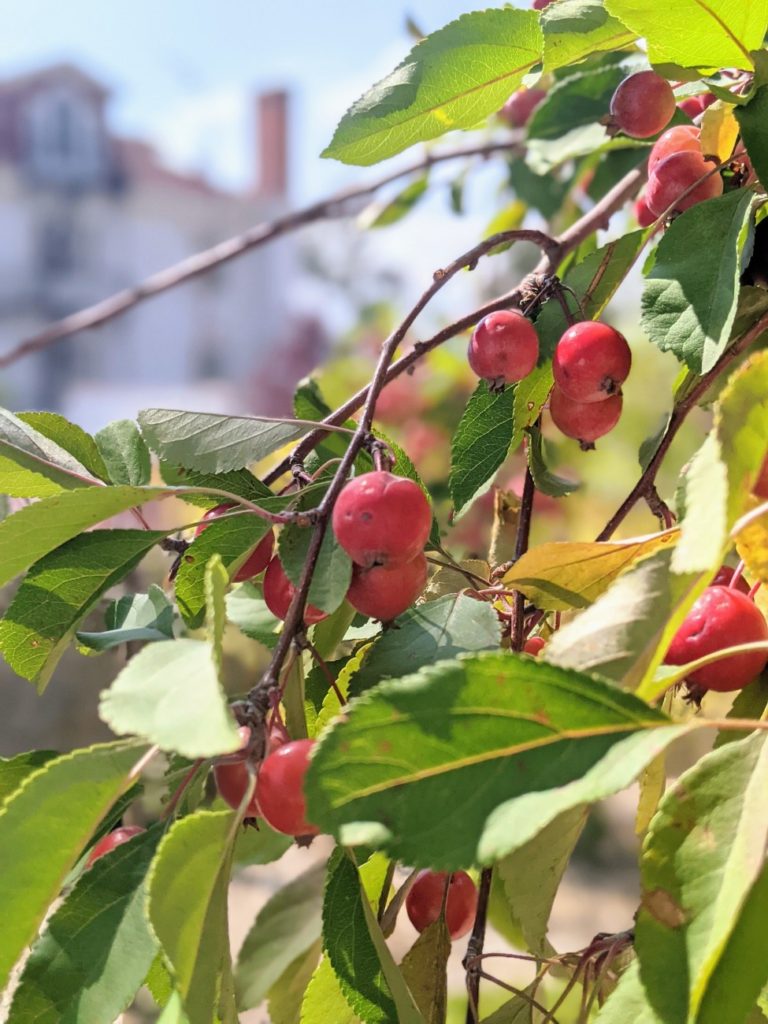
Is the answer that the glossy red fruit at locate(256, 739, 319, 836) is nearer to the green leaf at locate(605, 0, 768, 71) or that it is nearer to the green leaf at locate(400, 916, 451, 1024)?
the green leaf at locate(400, 916, 451, 1024)

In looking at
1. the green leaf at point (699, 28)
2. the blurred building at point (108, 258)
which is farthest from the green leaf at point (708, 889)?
the blurred building at point (108, 258)

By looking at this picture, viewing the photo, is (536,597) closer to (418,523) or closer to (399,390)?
(418,523)

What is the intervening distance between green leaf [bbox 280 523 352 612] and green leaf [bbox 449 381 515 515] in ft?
0.33

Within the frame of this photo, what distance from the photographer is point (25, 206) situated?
11.9 m

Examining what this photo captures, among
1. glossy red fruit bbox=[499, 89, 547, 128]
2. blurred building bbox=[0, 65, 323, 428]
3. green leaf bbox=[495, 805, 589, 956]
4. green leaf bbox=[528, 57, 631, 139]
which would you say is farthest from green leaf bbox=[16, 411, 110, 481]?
blurred building bbox=[0, 65, 323, 428]

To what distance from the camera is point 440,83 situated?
1.27 ft

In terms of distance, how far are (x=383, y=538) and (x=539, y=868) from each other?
15cm

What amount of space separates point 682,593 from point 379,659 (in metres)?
0.10

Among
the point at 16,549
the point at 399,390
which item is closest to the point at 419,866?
the point at 16,549

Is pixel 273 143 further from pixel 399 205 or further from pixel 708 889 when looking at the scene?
pixel 708 889

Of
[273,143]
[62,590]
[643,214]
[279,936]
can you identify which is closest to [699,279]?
[643,214]

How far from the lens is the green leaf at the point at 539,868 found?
36 cm

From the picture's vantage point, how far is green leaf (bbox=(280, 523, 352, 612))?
0.30 metres

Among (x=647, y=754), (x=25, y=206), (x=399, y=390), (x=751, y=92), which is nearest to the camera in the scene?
(x=647, y=754)
